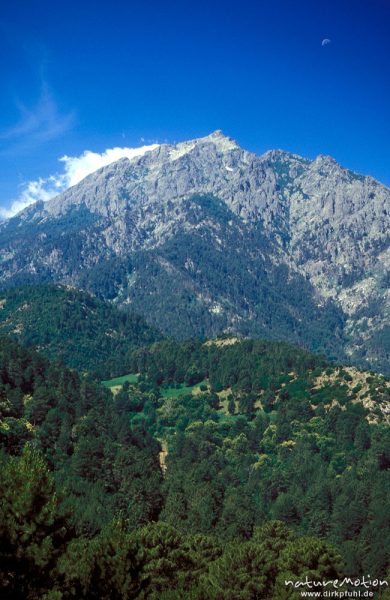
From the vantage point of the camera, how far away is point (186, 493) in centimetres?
11562

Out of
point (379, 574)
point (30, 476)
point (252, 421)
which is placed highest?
point (252, 421)

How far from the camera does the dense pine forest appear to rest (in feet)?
142

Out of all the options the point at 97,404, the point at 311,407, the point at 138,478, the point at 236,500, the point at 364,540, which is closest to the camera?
the point at 364,540

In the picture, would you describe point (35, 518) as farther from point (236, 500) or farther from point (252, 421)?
point (252, 421)

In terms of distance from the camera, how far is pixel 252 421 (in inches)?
7736

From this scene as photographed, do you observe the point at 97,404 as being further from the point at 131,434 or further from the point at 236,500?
the point at 236,500

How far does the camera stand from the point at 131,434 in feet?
523

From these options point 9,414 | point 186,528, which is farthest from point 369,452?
point 9,414

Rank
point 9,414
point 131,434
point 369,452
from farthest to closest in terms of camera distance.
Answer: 1. point 131,434
2. point 369,452
3. point 9,414

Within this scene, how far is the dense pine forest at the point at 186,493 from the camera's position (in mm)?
43375

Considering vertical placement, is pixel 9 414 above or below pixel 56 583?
above

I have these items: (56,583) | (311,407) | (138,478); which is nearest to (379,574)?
(138,478)

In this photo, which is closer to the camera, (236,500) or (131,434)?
→ (236,500)

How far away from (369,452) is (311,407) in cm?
3957
